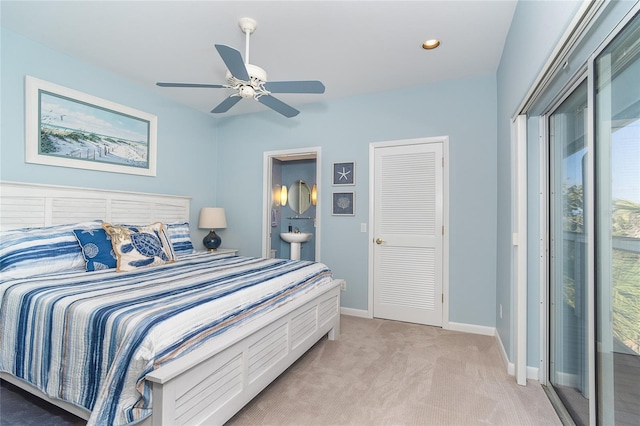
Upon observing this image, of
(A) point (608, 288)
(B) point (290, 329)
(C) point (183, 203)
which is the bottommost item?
(B) point (290, 329)

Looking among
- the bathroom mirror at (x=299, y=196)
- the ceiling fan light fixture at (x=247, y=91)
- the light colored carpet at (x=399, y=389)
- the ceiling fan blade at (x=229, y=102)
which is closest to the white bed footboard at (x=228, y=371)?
the light colored carpet at (x=399, y=389)

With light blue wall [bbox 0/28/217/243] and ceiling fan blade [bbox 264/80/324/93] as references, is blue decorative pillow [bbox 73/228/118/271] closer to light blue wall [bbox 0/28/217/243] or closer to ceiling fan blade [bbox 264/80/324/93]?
light blue wall [bbox 0/28/217/243]

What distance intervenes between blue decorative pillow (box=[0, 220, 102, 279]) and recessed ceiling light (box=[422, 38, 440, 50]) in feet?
10.8

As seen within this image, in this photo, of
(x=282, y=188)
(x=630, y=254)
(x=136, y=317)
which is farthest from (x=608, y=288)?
(x=282, y=188)

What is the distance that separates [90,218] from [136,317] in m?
2.19

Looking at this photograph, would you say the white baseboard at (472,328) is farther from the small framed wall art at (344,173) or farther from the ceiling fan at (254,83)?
the ceiling fan at (254,83)

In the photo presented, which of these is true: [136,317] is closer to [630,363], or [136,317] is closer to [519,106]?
[630,363]

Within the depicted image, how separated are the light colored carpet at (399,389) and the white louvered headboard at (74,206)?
2.37 m

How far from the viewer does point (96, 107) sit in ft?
10.3

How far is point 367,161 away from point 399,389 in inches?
96.4

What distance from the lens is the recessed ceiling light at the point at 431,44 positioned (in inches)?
104

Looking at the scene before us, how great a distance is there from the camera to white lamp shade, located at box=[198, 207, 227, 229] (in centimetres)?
420

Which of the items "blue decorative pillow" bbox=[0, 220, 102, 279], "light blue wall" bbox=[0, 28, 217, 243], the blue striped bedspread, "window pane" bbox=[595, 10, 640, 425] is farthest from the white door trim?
"light blue wall" bbox=[0, 28, 217, 243]

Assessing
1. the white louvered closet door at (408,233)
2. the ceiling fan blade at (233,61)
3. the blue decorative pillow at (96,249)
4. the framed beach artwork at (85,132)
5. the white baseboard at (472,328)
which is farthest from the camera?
the white louvered closet door at (408,233)
